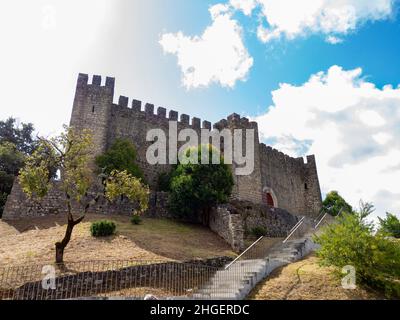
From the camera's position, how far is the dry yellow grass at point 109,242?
14.0 m

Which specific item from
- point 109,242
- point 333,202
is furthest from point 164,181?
point 333,202

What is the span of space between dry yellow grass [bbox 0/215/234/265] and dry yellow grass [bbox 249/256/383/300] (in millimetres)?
4015

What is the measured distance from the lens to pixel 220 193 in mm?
21391

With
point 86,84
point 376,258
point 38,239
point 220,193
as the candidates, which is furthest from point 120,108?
point 376,258

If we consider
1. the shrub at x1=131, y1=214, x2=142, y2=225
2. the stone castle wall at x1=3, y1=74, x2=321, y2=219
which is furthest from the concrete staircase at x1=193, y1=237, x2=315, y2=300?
the stone castle wall at x1=3, y1=74, x2=321, y2=219

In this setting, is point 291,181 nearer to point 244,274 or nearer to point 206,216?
point 206,216

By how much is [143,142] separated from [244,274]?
1823cm

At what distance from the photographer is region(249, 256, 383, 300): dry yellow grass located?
11.1 meters

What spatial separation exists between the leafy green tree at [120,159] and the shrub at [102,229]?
23.4ft

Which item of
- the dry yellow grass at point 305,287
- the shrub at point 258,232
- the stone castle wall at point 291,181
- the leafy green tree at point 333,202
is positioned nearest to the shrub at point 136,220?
the shrub at point 258,232

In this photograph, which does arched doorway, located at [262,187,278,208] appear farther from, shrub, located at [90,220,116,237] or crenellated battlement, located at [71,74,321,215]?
shrub, located at [90,220,116,237]

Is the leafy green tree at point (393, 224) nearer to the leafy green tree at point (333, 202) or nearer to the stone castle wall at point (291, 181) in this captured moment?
the stone castle wall at point (291, 181)
